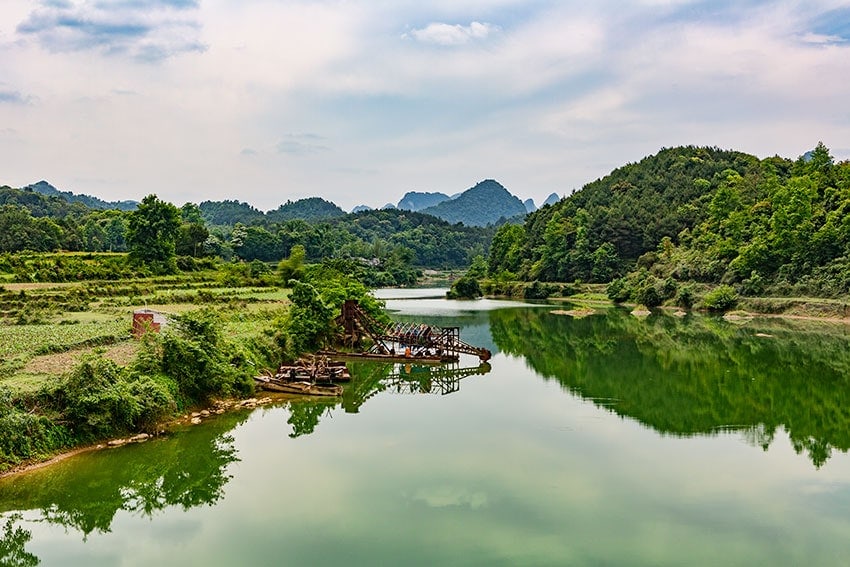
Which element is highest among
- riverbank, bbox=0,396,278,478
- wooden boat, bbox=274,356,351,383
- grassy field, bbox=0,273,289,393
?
grassy field, bbox=0,273,289,393

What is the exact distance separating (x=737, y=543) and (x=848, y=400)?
12893 mm

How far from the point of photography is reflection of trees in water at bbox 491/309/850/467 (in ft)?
60.7

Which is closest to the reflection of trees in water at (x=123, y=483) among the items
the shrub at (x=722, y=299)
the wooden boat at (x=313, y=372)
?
the wooden boat at (x=313, y=372)

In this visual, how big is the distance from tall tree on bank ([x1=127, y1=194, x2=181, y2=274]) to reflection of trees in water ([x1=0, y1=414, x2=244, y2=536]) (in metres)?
35.8

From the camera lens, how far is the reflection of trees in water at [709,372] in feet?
60.7

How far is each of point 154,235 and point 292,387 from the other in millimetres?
35212

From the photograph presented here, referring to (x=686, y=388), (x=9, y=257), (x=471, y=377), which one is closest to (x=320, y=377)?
(x=471, y=377)

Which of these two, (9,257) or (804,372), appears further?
(9,257)

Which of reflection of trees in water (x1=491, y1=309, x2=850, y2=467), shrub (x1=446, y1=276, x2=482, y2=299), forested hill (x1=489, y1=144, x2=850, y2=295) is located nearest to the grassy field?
reflection of trees in water (x1=491, y1=309, x2=850, y2=467)

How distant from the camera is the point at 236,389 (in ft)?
64.7

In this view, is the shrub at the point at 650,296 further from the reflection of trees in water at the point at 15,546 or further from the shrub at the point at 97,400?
the reflection of trees in water at the point at 15,546

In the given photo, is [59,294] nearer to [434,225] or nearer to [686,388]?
[686,388]

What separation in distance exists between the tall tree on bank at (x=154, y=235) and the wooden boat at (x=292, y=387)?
100 ft

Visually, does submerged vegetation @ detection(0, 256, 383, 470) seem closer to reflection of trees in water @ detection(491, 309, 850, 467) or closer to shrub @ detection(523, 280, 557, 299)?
reflection of trees in water @ detection(491, 309, 850, 467)
